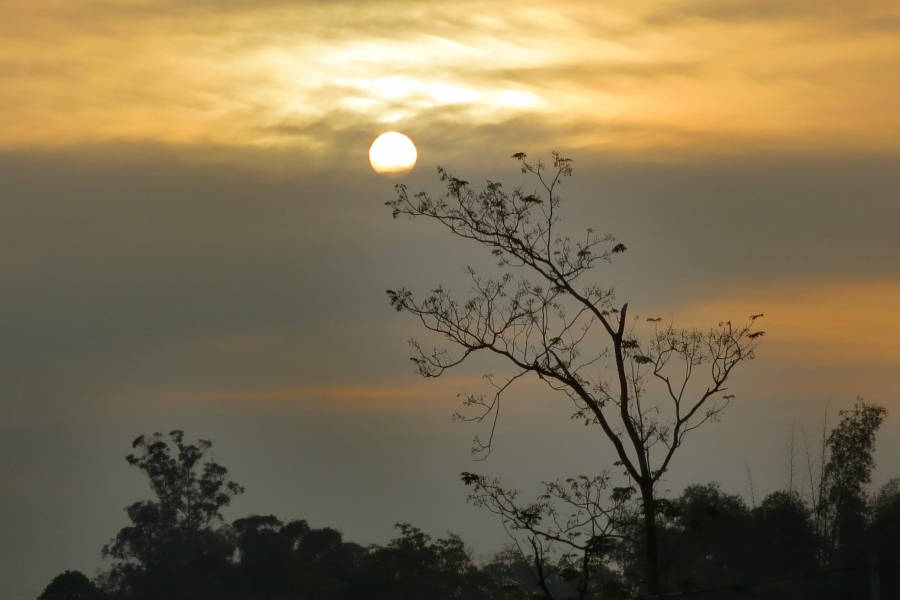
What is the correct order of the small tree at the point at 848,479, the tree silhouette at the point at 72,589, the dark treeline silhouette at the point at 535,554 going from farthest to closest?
the tree silhouette at the point at 72,589
the small tree at the point at 848,479
the dark treeline silhouette at the point at 535,554

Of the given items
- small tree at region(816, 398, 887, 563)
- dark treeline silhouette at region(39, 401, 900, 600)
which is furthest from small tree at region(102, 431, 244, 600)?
small tree at region(816, 398, 887, 563)

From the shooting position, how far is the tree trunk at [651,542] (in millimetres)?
13562

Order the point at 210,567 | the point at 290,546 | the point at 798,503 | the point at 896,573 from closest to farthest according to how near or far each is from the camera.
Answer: the point at 896,573 < the point at 798,503 < the point at 290,546 < the point at 210,567

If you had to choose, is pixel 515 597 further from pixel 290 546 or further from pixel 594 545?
pixel 290 546

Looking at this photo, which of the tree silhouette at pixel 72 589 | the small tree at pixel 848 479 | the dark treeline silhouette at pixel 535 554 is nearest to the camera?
the dark treeline silhouette at pixel 535 554

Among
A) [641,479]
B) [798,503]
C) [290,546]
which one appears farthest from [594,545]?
[290,546]

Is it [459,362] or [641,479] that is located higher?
[459,362]

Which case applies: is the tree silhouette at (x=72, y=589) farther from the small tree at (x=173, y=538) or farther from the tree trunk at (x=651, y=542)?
the tree trunk at (x=651, y=542)

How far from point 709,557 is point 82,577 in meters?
43.7

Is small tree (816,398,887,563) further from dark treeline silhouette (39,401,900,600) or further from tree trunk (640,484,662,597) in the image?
tree trunk (640,484,662,597)

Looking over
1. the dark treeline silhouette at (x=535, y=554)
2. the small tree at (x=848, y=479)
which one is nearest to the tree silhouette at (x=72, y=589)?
the dark treeline silhouette at (x=535, y=554)

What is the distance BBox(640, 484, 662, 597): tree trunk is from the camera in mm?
13562

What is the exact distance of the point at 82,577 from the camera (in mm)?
60594

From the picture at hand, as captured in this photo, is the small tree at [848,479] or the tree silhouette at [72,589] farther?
the tree silhouette at [72,589]
